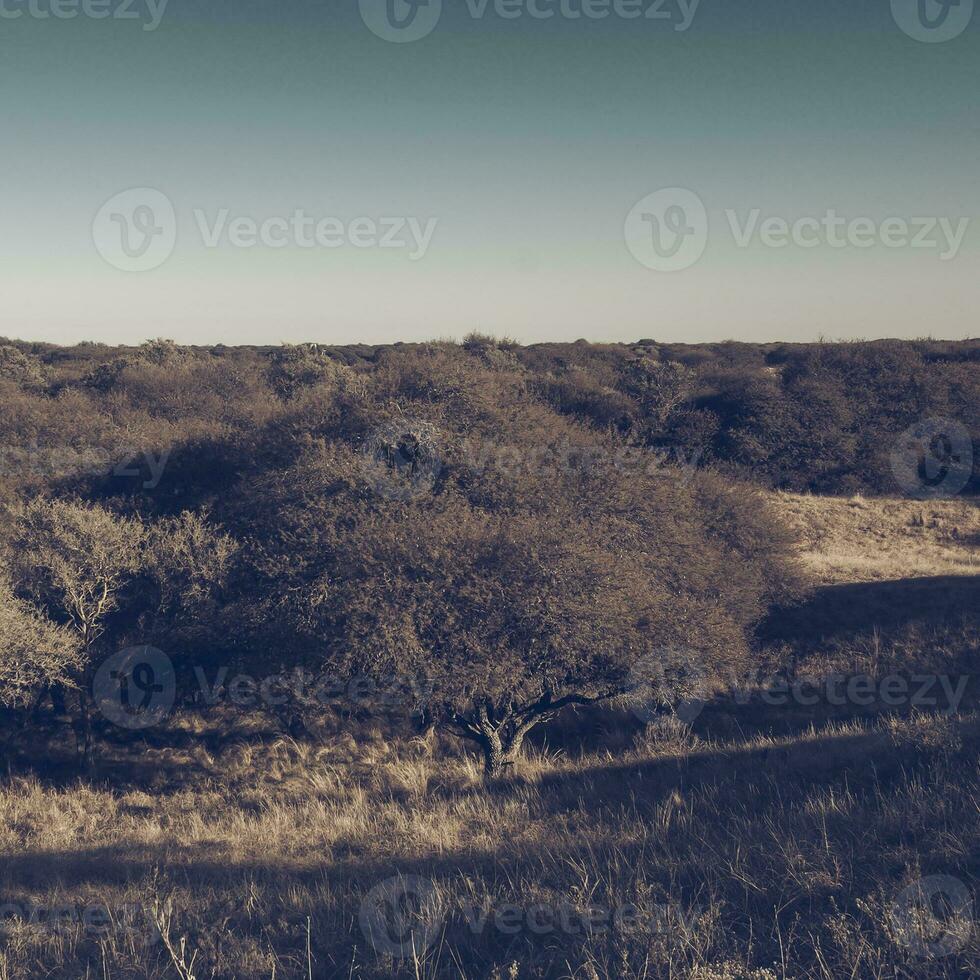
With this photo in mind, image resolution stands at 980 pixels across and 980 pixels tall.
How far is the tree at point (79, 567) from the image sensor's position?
53.3 feet

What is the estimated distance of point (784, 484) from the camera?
40.2 meters

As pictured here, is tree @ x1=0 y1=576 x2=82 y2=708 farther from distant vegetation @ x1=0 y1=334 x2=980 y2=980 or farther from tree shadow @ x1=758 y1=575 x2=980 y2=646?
tree shadow @ x1=758 y1=575 x2=980 y2=646

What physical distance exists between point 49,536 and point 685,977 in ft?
54.9

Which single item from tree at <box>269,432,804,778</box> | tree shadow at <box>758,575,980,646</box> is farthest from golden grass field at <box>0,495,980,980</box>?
tree shadow at <box>758,575,980,646</box>

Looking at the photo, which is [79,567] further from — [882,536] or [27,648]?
[882,536]

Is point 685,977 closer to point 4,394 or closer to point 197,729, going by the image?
point 197,729

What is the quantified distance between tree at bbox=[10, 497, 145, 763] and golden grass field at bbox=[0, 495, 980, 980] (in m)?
3.03

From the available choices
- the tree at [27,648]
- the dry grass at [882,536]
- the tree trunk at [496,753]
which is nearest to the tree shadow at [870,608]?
the dry grass at [882,536]

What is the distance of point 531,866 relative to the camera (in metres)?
6.82

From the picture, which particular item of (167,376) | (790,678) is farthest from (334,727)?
(167,376)

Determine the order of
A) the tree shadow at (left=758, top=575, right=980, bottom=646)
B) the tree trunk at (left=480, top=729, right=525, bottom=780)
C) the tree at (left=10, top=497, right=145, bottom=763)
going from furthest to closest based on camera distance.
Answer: the tree shadow at (left=758, top=575, right=980, bottom=646), the tree at (left=10, top=497, right=145, bottom=763), the tree trunk at (left=480, top=729, right=525, bottom=780)

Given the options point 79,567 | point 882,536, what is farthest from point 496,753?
point 882,536

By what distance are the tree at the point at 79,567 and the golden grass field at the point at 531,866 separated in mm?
3026

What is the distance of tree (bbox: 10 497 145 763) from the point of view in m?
16.2
